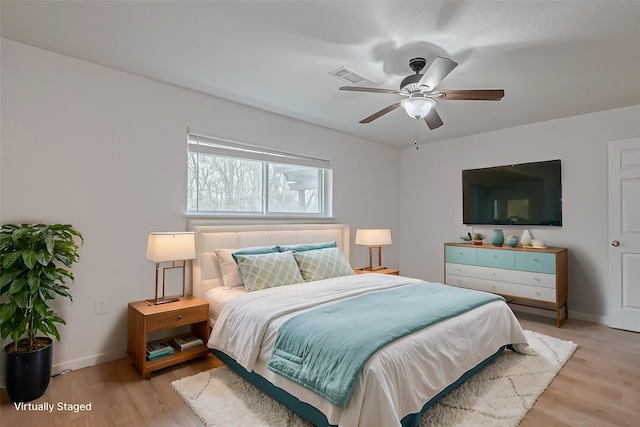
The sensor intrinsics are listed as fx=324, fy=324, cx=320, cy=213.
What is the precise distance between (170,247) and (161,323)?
61 centimetres

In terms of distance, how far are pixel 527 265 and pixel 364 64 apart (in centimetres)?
311

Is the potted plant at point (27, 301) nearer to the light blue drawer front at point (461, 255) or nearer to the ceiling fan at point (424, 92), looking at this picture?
the ceiling fan at point (424, 92)

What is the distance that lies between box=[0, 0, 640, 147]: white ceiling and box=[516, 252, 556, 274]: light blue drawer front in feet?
5.76

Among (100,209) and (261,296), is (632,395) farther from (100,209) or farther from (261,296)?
(100,209)

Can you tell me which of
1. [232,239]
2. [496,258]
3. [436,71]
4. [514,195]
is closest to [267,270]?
[232,239]

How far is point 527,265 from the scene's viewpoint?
3.93 metres

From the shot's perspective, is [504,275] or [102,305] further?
[504,275]

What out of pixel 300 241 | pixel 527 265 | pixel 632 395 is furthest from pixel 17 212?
pixel 527 265

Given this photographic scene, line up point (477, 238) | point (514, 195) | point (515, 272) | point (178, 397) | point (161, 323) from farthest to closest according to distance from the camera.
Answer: point (477, 238)
point (514, 195)
point (515, 272)
point (161, 323)
point (178, 397)

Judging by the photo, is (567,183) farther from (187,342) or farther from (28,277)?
(28,277)

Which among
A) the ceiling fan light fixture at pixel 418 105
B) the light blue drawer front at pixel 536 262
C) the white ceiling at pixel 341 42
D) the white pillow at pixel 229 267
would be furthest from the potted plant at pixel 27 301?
the light blue drawer front at pixel 536 262

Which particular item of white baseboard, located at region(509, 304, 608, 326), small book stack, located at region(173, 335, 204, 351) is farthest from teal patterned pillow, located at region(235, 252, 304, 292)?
white baseboard, located at region(509, 304, 608, 326)

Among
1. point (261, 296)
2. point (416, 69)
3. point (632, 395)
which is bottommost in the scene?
A: point (632, 395)

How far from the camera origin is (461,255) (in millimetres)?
4566
